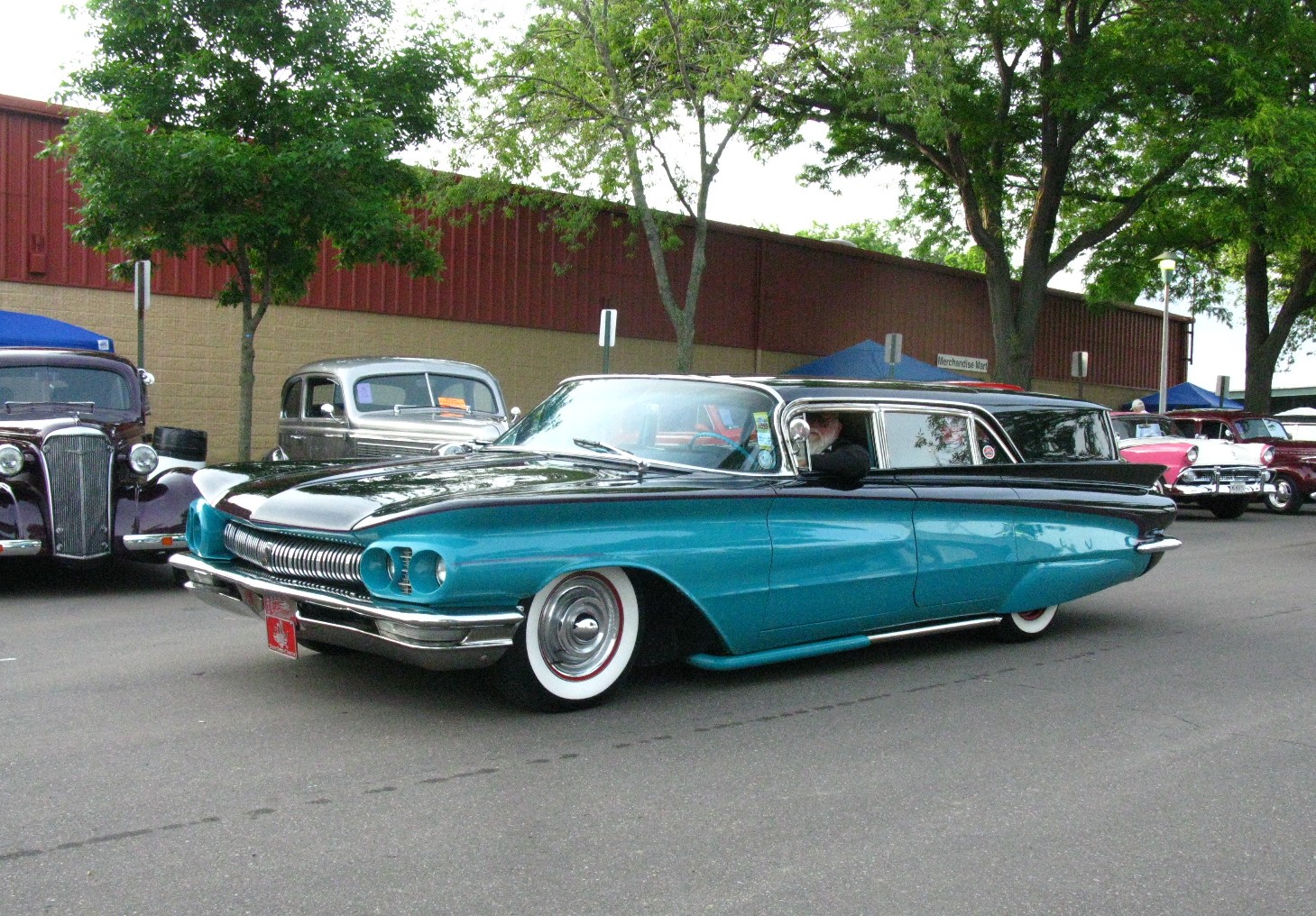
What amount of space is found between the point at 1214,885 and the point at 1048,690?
2388 millimetres

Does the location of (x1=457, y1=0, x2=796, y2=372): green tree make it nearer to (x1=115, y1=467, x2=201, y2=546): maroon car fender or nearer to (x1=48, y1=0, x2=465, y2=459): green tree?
(x1=48, y1=0, x2=465, y2=459): green tree

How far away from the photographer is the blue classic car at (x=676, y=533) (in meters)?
4.57

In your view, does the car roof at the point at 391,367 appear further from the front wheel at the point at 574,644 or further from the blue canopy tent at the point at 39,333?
the front wheel at the point at 574,644

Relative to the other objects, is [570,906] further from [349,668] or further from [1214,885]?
[349,668]

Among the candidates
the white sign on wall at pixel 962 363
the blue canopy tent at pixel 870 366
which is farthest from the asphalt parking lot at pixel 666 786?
the white sign on wall at pixel 962 363

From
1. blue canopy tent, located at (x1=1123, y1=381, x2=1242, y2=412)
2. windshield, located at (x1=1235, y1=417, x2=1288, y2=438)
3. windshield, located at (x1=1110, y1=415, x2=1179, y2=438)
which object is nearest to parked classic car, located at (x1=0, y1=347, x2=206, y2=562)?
windshield, located at (x1=1110, y1=415, x2=1179, y2=438)

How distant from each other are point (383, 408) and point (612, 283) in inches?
Result: 488

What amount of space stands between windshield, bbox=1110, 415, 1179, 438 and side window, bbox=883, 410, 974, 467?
529 inches

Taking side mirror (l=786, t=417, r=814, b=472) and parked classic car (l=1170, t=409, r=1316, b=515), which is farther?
parked classic car (l=1170, t=409, r=1316, b=515)

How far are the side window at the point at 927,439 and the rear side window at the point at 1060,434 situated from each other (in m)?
0.39

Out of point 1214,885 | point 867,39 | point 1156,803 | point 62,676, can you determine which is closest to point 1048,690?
point 1156,803

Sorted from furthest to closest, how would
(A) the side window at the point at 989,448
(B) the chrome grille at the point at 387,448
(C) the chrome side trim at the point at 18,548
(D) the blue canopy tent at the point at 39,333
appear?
1. (D) the blue canopy tent at the point at 39,333
2. (B) the chrome grille at the point at 387,448
3. (C) the chrome side trim at the point at 18,548
4. (A) the side window at the point at 989,448

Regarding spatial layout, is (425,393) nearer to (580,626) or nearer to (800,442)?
(800,442)

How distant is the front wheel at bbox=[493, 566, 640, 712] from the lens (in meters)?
4.83
